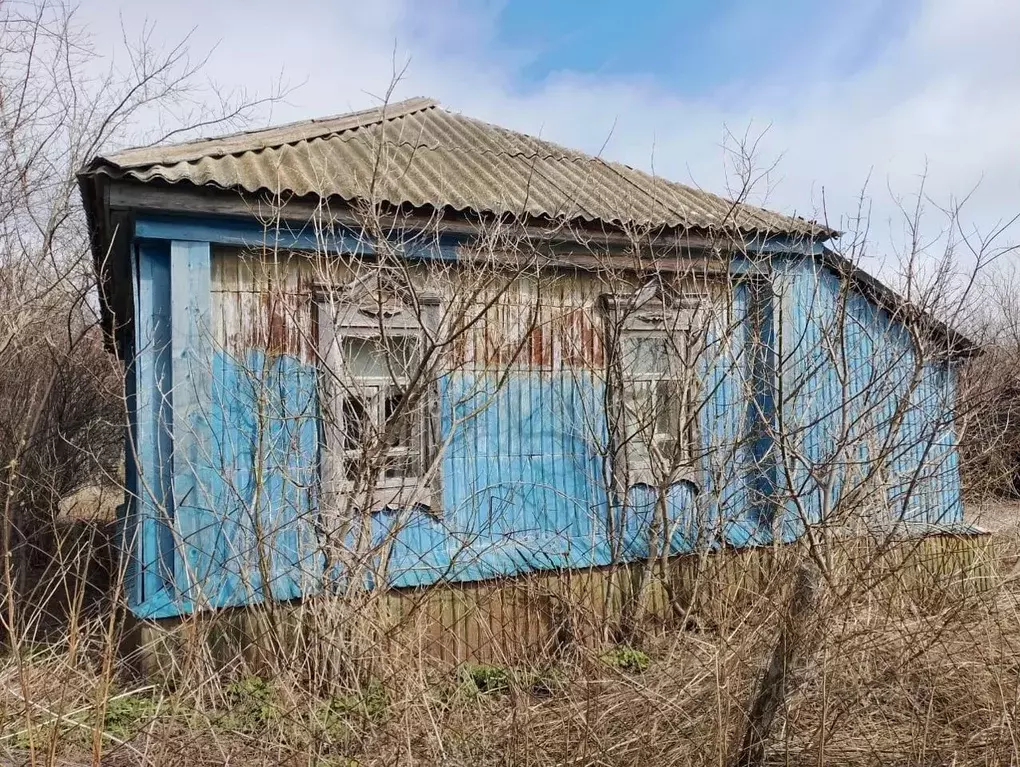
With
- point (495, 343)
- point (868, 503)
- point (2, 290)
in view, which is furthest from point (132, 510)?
point (2, 290)

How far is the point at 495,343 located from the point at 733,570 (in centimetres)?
253

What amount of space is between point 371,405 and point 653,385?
8.31 feet

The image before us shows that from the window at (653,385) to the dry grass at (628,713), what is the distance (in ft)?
6.84

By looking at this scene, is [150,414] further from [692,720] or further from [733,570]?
[733,570]

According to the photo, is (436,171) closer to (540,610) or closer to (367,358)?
(367,358)

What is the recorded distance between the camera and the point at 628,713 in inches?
131

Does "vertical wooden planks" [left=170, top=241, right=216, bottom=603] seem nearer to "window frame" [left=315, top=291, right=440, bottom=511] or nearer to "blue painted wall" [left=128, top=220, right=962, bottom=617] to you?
"blue painted wall" [left=128, top=220, right=962, bottom=617]

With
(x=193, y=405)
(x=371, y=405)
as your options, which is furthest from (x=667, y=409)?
(x=193, y=405)

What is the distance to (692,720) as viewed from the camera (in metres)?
3.14

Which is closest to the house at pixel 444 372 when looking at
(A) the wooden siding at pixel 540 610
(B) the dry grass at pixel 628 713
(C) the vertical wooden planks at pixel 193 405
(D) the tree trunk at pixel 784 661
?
(C) the vertical wooden planks at pixel 193 405

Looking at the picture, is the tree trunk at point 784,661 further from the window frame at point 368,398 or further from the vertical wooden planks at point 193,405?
the vertical wooden planks at point 193,405

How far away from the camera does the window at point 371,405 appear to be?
13.7 feet

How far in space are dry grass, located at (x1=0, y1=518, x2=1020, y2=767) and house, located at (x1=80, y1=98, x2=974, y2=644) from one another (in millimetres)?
639

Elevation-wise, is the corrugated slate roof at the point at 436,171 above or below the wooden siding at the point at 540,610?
above
